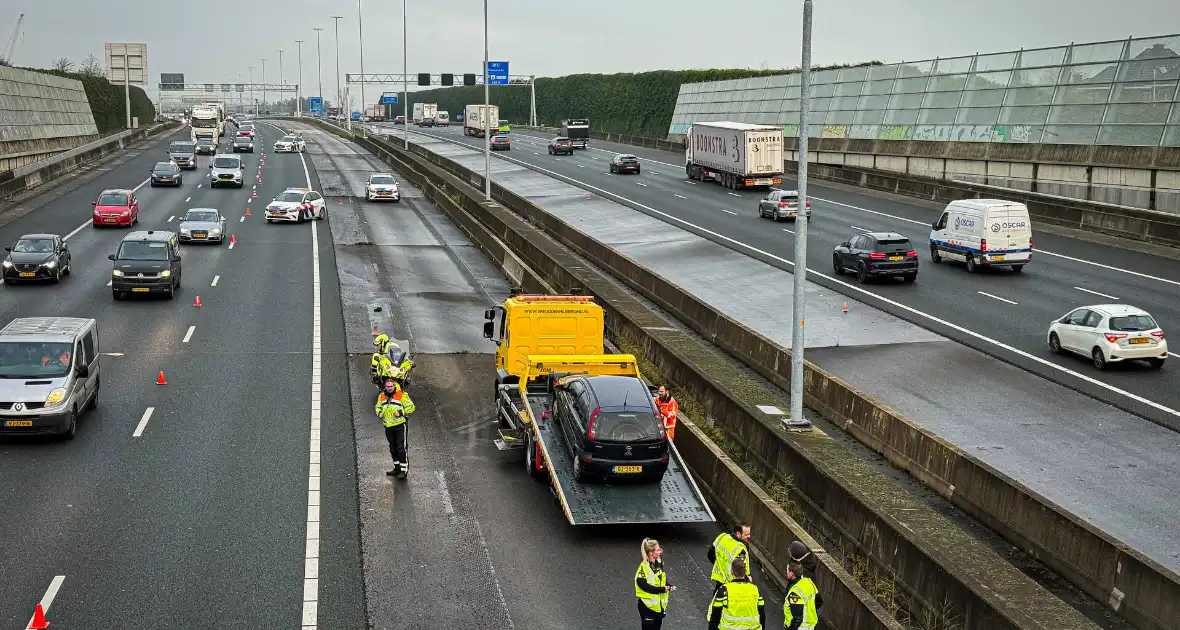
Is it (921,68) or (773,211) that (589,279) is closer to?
(773,211)

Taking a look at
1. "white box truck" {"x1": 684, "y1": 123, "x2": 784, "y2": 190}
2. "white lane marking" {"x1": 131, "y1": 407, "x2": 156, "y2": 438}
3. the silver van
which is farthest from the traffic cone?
"white box truck" {"x1": 684, "y1": 123, "x2": 784, "y2": 190}

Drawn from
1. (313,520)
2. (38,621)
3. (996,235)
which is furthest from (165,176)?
(38,621)

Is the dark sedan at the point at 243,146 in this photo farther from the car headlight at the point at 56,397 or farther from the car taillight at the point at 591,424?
the car taillight at the point at 591,424

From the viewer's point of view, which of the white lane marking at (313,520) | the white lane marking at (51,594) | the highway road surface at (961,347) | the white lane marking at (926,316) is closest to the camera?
the white lane marking at (51,594)

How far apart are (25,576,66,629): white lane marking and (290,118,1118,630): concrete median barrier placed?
29.1 ft

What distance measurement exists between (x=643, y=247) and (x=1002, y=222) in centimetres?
1442

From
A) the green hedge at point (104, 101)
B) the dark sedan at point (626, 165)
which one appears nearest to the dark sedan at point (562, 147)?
the dark sedan at point (626, 165)

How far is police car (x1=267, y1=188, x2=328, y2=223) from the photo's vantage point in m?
51.8

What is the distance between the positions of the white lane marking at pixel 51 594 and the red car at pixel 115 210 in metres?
38.3

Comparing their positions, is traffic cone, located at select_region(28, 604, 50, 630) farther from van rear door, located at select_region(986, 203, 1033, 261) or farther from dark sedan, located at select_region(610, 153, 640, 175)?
dark sedan, located at select_region(610, 153, 640, 175)

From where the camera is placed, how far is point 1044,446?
2152 cm

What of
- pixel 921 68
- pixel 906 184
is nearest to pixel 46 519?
pixel 906 184

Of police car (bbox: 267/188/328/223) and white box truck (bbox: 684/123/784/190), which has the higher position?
white box truck (bbox: 684/123/784/190)

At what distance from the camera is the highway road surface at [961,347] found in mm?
19766
